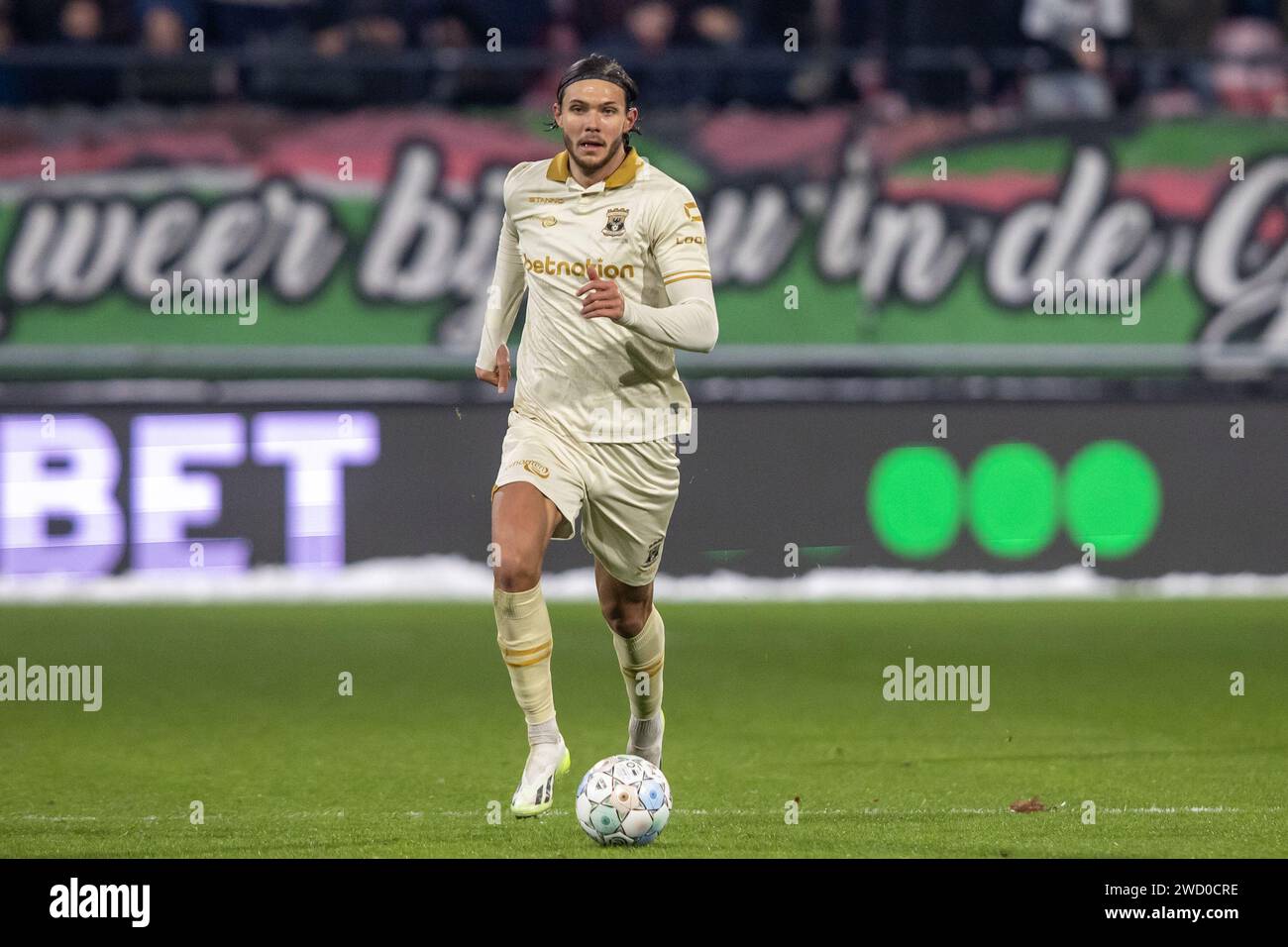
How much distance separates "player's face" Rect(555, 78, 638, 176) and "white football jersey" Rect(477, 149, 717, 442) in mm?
102

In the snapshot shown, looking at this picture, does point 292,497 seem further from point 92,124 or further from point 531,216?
point 531,216

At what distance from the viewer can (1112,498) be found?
1230 cm

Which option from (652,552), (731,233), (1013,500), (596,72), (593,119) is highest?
(596,72)

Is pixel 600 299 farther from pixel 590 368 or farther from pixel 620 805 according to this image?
pixel 620 805

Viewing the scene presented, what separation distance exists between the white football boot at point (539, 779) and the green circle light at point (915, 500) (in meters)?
6.16

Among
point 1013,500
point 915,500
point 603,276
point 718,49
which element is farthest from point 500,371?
point 718,49

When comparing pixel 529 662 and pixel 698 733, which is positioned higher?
pixel 529 662

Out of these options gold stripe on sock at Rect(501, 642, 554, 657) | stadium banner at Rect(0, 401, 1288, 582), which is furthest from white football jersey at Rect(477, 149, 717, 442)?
stadium banner at Rect(0, 401, 1288, 582)

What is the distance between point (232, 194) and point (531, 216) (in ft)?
22.1

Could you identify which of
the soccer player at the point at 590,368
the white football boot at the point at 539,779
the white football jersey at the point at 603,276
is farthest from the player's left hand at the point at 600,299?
the white football boot at the point at 539,779

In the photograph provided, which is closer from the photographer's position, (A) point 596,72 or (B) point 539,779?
(B) point 539,779

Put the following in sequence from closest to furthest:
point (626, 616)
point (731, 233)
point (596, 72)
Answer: point (596, 72), point (626, 616), point (731, 233)

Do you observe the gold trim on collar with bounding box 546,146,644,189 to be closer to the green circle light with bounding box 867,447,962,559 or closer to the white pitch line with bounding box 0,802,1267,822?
the white pitch line with bounding box 0,802,1267,822

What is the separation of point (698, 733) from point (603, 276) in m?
2.61
